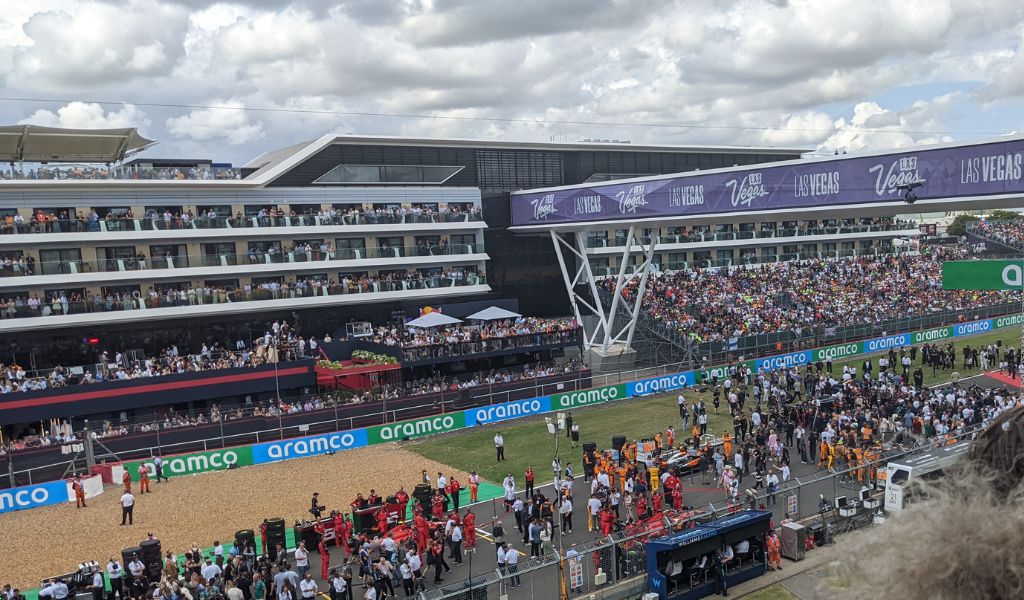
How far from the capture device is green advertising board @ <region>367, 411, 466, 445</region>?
32.8m

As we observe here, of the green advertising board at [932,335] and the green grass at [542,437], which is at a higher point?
the green advertising board at [932,335]

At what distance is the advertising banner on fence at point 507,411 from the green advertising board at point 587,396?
47cm

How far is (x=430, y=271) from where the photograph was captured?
47375mm

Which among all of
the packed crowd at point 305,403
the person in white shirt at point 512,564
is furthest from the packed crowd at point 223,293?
the person in white shirt at point 512,564

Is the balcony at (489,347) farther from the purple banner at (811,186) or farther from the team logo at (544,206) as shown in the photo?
the team logo at (544,206)

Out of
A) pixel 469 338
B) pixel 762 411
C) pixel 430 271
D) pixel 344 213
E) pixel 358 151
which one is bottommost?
pixel 762 411

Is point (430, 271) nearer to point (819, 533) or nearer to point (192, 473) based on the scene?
point (192, 473)

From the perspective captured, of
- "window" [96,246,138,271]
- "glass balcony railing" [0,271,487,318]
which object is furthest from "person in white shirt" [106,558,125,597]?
"window" [96,246,138,271]

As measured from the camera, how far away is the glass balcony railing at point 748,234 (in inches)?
2157

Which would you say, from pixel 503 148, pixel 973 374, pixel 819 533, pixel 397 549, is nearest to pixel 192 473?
pixel 397 549

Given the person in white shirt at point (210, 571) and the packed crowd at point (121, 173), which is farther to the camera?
the packed crowd at point (121, 173)

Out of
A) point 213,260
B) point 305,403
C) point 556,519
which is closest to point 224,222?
point 213,260

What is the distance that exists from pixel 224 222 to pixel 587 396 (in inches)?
830

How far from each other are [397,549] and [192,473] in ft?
46.9
